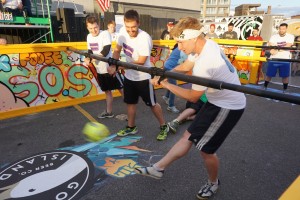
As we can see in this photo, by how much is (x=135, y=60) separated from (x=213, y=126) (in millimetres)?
1753

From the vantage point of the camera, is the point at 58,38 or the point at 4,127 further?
the point at 58,38

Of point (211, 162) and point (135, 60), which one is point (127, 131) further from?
point (211, 162)

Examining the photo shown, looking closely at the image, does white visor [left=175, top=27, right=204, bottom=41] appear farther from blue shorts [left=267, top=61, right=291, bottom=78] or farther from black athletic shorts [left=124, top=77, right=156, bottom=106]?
blue shorts [left=267, top=61, right=291, bottom=78]

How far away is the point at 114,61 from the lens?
267 centimetres

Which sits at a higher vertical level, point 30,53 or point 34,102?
point 30,53

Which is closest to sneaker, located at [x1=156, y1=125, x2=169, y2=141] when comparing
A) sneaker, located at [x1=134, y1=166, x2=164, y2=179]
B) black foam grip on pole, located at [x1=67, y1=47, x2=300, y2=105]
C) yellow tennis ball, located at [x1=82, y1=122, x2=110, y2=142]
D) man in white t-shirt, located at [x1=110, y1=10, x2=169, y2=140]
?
man in white t-shirt, located at [x1=110, y1=10, x2=169, y2=140]

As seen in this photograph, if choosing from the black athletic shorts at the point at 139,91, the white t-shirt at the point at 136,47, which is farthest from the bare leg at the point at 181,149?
the white t-shirt at the point at 136,47

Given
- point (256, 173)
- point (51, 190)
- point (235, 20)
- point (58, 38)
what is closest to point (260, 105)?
point (256, 173)

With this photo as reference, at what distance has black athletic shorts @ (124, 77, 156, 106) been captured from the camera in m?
3.48

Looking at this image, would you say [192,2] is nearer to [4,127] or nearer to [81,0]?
[81,0]

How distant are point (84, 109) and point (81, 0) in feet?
40.2

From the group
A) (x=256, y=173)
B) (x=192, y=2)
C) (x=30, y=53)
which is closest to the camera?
(x=256, y=173)

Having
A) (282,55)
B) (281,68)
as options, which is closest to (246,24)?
(282,55)

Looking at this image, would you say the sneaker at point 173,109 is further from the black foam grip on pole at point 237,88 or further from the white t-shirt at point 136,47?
the black foam grip on pole at point 237,88
